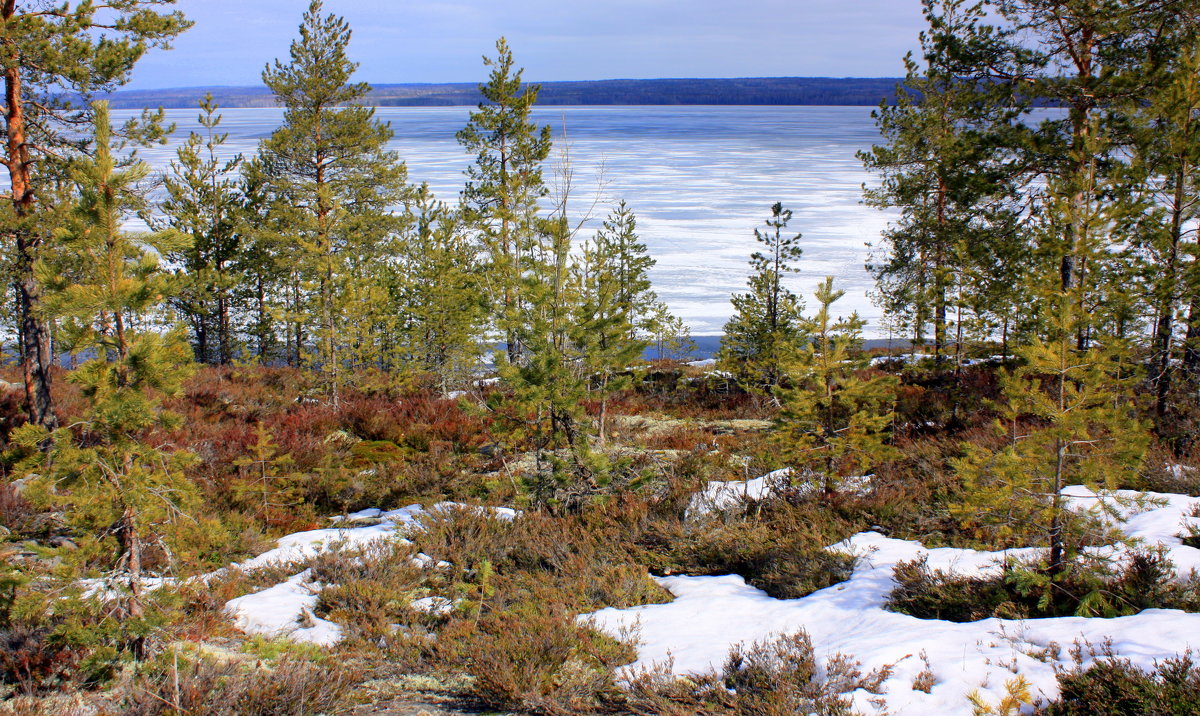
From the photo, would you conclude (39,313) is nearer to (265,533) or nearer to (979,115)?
(265,533)

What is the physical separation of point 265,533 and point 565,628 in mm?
4424

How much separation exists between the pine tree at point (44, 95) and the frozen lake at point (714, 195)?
6725mm

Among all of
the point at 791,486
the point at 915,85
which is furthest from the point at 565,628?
the point at 915,85

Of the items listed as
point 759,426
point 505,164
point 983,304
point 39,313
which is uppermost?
point 505,164

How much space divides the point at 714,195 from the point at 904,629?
48265 mm

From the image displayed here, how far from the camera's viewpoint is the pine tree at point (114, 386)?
13.0 ft

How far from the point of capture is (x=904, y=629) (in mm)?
4781

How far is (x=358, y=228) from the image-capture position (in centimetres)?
1844

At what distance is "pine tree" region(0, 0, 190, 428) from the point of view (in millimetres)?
9281

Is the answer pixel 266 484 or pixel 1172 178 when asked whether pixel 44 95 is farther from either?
pixel 1172 178

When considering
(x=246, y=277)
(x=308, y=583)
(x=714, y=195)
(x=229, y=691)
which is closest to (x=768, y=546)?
(x=308, y=583)

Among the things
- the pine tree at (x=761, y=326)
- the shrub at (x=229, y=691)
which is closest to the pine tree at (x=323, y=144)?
the pine tree at (x=761, y=326)

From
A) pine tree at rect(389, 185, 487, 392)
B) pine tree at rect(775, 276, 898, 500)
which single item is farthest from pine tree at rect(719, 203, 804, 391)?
pine tree at rect(775, 276, 898, 500)

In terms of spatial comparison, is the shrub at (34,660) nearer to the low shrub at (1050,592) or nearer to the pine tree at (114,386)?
the pine tree at (114,386)
